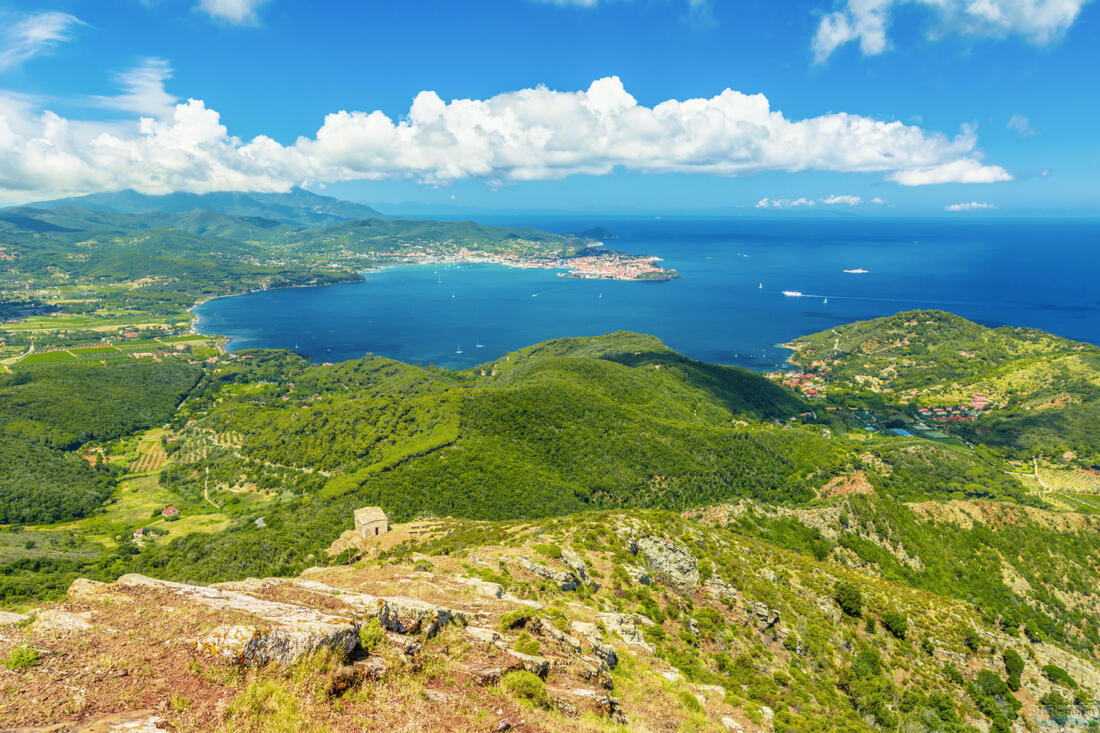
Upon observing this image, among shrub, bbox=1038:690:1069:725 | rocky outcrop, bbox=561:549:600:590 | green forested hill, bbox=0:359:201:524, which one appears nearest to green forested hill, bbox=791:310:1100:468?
shrub, bbox=1038:690:1069:725

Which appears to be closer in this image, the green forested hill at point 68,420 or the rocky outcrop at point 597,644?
the rocky outcrop at point 597,644

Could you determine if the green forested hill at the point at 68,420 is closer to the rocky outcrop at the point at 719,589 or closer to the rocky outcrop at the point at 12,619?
the rocky outcrop at the point at 12,619

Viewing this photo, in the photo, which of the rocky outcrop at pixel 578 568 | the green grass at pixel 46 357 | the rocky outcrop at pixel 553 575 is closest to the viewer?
the rocky outcrop at pixel 553 575

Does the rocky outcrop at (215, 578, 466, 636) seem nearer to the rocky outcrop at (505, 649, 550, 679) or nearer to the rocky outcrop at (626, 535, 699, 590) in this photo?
the rocky outcrop at (505, 649, 550, 679)

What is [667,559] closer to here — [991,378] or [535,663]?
[535,663]

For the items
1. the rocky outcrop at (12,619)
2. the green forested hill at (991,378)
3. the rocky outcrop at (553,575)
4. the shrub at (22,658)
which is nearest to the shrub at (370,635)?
the shrub at (22,658)

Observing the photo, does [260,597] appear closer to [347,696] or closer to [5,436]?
[347,696]

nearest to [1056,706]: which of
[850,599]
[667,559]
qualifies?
[850,599]
